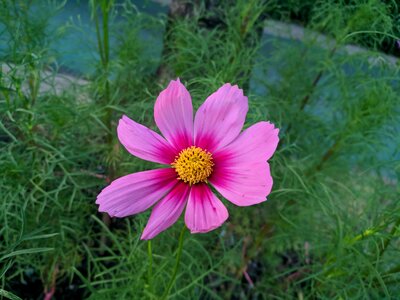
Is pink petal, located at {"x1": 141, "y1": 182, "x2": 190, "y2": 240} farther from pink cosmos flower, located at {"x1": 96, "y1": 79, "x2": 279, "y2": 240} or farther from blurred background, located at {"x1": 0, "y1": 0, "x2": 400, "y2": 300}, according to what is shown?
blurred background, located at {"x1": 0, "y1": 0, "x2": 400, "y2": 300}

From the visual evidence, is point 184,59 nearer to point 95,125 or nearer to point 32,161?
point 95,125

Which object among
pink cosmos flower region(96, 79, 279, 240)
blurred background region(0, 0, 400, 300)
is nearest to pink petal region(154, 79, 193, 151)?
pink cosmos flower region(96, 79, 279, 240)

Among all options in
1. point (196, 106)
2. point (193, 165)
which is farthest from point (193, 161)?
point (196, 106)

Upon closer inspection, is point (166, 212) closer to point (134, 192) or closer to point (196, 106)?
point (134, 192)

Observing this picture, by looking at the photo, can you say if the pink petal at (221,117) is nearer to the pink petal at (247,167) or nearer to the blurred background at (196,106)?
the pink petal at (247,167)

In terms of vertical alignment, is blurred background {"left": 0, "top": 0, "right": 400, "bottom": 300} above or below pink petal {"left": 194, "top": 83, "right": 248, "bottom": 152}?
below

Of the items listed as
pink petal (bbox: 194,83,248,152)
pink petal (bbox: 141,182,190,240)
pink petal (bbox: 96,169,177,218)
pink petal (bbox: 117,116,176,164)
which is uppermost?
pink petal (bbox: 194,83,248,152)

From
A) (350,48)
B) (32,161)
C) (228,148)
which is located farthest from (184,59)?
(350,48)
